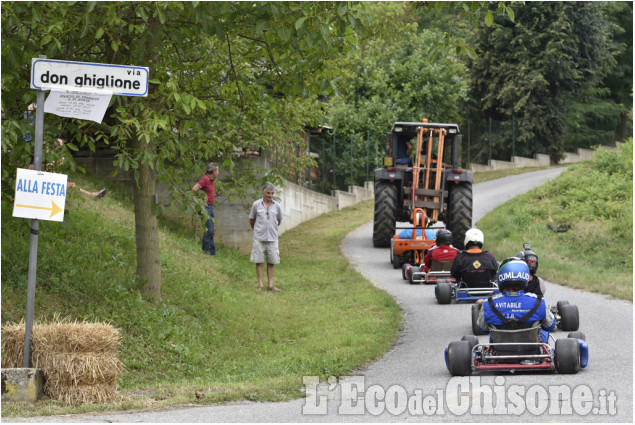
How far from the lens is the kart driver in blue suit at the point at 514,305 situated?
364 inches

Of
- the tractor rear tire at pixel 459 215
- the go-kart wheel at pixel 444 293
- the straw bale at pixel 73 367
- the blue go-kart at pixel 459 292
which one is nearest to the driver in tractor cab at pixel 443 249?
the blue go-kart at pixel 459 292

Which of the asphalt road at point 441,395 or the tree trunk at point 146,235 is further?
the tree trunk at point 146,235

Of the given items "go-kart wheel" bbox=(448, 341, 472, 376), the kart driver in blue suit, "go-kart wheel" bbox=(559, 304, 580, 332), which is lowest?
"go-kart wheel" bbox=(448, 341, 472, 376)

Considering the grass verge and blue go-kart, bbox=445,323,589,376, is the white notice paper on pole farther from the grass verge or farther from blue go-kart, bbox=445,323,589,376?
the grass verge

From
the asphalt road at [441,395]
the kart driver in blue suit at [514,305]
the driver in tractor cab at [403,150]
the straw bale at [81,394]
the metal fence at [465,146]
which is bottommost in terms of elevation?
the straw bale at [81,394]

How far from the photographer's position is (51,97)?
8.59m

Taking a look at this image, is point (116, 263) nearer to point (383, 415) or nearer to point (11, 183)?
point (11, 183)

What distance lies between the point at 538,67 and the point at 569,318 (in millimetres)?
34961

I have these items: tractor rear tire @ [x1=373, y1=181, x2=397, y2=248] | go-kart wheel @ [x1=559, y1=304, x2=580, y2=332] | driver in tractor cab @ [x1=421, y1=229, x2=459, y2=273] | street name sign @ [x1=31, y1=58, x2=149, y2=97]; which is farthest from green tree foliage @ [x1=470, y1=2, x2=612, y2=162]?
street name sign @ [x1=31, y1=58, x2=149, y2=97]

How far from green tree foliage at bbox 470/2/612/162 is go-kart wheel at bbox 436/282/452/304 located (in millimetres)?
31191

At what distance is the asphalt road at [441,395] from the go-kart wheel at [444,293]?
1750 mm

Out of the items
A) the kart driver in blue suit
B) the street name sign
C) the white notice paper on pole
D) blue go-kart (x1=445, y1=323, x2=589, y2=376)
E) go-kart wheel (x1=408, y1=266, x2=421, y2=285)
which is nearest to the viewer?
the street name sign

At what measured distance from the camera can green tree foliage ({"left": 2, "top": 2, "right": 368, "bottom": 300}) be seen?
32.2 ft

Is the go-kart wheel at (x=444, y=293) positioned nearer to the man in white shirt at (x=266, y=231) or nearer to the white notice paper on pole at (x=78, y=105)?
the man in white shirt at (x=266, y=231)
